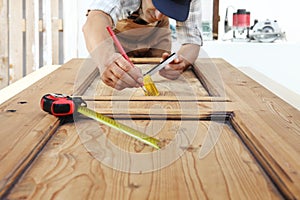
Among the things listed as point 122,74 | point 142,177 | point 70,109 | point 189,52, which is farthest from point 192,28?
point 142,177

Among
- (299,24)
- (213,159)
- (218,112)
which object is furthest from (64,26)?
(213,159)

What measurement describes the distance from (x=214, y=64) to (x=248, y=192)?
1.57 m

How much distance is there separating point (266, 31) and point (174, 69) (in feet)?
6.81

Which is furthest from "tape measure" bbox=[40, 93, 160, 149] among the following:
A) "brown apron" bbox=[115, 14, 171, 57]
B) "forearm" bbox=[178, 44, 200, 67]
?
"brown apron" bbox=[115, 14, 171, 57]

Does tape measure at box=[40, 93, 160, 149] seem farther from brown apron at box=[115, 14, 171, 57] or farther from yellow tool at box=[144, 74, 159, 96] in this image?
brown apron at box=[115, 14, 171, 57]

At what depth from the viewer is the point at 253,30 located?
382cm

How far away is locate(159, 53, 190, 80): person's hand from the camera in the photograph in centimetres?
182

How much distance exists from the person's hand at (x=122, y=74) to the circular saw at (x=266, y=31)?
95.9 inches

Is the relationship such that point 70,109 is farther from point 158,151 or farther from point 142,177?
point 142,177

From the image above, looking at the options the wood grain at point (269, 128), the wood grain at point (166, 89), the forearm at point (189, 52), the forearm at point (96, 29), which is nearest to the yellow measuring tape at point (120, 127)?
the wood grain at point (269, 128)

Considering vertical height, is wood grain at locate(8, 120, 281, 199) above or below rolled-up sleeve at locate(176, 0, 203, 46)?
below

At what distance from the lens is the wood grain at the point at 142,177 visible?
69cm

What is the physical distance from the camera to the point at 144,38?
2.57m

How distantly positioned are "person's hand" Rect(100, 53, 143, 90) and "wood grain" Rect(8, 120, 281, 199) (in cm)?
55
